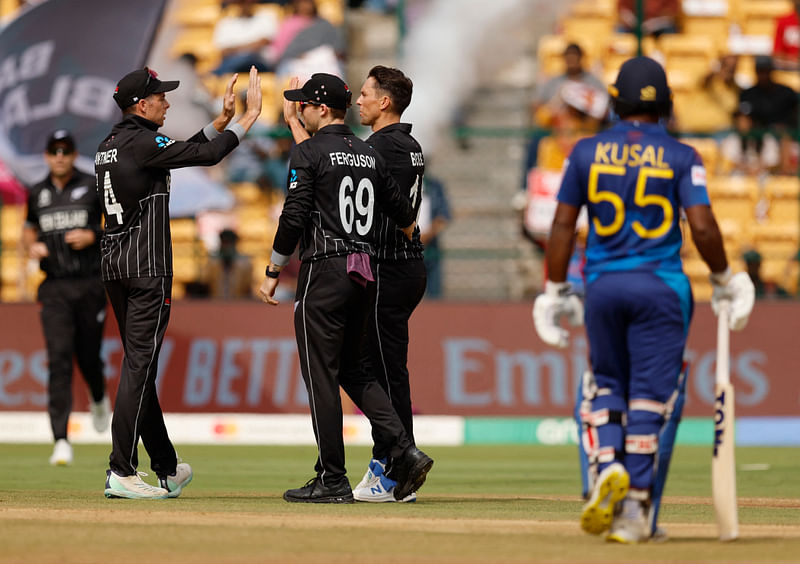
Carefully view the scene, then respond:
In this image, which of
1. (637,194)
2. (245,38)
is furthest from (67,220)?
(245,38)

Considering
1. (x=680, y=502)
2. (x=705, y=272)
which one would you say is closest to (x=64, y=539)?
(x=680, y=502)

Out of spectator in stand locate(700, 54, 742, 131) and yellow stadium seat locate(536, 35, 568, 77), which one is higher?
yellow stadium seat locate(536, 35, 568, 77)

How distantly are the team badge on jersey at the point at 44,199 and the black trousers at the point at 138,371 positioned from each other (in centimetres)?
363

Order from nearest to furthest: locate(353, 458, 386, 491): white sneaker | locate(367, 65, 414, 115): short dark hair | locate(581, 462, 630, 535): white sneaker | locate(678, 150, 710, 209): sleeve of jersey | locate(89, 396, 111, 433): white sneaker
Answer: locate(581, 462, 630, 535): white sneaker, locate(678, 150, 710, 209): sleeve of jersey, locate(353, 458, 386, 491): white sneaker, locate(367, 65, 414, 115): short dark hair, locate(89, 396, 111, 433): white sneaker

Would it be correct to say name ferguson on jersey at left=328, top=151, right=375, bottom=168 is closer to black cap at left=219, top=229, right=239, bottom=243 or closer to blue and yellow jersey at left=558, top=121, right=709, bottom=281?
blue and yellow jersey at left=558, top=121, right=709, bottom=281

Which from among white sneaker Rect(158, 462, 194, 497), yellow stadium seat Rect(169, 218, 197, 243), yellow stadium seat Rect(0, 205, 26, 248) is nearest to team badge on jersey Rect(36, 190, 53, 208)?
white sneaker Rect(158, 462, 194, 497)

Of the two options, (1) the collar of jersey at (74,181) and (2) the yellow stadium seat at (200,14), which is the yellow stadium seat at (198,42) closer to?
(2) the yellow stadium seat at (200,14)

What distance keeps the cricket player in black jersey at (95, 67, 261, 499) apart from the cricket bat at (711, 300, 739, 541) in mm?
3011

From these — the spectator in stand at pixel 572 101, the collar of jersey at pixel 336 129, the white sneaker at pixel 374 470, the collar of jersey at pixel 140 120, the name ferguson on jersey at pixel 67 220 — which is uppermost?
the spectator in stand at pixel 572 101

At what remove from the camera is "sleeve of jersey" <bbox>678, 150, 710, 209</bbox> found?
6.23 metres

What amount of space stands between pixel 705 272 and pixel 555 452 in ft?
13.6

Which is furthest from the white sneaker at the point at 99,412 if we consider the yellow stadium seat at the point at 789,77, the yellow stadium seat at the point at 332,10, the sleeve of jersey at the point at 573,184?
the yellow stadium seat at the point at 789,77

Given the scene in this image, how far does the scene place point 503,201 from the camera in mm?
18141

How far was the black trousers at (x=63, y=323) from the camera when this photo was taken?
11625 millimetres
